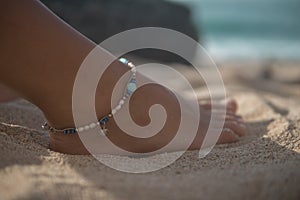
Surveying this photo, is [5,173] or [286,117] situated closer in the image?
[5,173]

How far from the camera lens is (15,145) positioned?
1.12 meters

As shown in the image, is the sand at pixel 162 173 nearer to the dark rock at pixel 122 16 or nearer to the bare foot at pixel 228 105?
the bare foot at pixel 228 105

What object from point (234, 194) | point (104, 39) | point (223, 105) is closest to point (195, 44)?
point (104, 39)

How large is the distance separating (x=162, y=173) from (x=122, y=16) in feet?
8.34

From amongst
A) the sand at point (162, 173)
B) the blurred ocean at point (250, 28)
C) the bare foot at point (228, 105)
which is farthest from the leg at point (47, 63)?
the blurred ocean at point (250, 28)

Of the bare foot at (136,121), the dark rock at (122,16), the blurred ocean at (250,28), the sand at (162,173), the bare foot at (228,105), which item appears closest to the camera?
the sand at (162,173)

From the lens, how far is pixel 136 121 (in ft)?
4.42

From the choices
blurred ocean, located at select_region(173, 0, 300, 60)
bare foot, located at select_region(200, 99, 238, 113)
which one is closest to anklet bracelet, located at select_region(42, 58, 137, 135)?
bare foot, located at select_region(200, 99, 238, 113)

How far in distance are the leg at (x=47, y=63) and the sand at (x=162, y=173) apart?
13 centimetres

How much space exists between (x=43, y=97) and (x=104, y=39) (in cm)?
210

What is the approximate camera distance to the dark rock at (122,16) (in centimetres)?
315

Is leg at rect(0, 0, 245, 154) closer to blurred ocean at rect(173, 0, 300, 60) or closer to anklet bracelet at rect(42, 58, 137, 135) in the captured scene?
anklet bracelet at rect(42, 58, 137, 135)

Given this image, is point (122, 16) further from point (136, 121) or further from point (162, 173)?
point (162, 173)

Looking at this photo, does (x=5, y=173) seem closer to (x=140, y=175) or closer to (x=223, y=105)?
(x=140, y=175)
